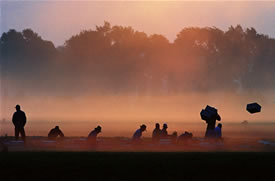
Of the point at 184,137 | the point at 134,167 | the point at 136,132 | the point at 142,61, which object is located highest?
the point at 142,61

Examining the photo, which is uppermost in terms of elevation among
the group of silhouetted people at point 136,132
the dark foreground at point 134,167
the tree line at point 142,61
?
the tree line at point 142,61

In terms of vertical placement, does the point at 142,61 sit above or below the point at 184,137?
above

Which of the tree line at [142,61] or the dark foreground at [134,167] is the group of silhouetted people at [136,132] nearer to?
the dark foreground at [134,167]

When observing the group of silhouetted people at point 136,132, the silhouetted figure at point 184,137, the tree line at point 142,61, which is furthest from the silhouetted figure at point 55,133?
the tree line at point 142,61

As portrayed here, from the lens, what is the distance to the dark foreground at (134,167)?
1833cm

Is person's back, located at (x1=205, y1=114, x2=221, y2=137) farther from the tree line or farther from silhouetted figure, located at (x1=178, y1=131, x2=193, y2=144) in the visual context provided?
the tree line

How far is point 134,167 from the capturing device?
19.9 meters

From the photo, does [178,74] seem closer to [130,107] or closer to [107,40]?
[107,40]

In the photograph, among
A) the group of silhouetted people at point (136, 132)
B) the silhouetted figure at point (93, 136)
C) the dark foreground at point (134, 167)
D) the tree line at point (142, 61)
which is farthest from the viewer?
the tree line at point (142, 61)

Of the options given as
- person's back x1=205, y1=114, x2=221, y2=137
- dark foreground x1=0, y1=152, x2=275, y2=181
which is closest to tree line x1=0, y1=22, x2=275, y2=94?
person's back x1=205, y1=114, x2=221, y2=137

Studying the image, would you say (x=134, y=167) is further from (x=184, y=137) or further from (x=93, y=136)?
(x=184, y=137)

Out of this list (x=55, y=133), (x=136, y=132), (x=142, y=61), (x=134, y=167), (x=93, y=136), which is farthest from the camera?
(x=142, y=61)

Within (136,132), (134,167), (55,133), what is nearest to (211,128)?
(136,132)

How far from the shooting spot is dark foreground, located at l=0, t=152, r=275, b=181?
1833 centimetres
